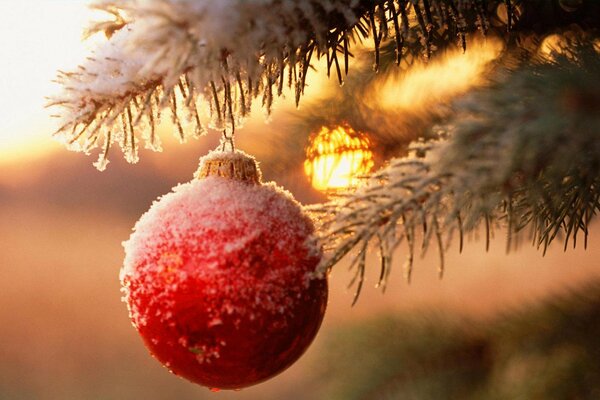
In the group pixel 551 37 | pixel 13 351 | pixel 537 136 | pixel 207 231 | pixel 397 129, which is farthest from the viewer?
pixel 13 351

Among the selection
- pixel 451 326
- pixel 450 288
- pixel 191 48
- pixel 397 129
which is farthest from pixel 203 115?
pixel 450 288

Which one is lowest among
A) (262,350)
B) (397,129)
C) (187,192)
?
(262,350)

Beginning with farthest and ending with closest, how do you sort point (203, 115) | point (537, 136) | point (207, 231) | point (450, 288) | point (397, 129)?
point (450, 288), point (397, 129), point (203, 115), point (207, 231), point (537, 136)

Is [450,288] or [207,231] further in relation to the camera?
[450,288]

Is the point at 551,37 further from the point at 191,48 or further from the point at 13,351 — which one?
the point at 13,351

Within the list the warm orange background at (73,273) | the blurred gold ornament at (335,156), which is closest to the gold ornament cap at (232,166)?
the blurred gold ornament at (335,156)

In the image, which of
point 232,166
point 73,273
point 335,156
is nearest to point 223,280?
point 232,166

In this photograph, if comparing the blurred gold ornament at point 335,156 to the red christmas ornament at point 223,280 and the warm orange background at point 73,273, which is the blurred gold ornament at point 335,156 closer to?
the red christmas ornament at point 223,280

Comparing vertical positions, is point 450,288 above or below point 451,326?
above
